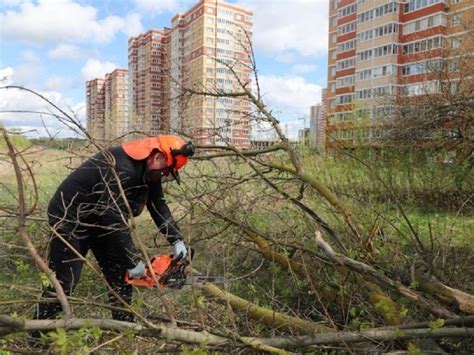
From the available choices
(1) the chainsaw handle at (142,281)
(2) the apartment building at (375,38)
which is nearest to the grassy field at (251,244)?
(1) the chainsaw handle at (142,281)

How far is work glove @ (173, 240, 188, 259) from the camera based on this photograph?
3.02 m

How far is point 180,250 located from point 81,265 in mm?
701

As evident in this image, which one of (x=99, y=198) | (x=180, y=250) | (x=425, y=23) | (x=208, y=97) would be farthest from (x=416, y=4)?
(x=99, y=198)

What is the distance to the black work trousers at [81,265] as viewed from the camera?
2892 mm

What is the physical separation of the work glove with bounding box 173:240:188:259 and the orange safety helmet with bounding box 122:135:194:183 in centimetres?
55

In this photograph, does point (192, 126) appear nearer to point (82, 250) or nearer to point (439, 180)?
point (82, 250)

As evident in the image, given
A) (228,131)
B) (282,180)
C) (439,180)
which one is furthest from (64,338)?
(439,180)

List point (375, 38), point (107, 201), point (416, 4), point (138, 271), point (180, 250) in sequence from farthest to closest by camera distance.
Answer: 1. point (375, 38)
2. point (416, 4)
3. point (180, 250)
4. point (138, 271)
5. point (107, 201)

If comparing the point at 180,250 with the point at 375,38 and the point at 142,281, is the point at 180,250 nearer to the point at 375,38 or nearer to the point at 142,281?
the point at 142,281

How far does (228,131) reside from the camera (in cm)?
428

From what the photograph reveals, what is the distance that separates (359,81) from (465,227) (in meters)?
41.5

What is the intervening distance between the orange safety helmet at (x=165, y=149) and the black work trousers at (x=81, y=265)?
0.60 m

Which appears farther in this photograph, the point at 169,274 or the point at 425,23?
the point at 425,23

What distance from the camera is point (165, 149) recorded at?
9.94 ft
